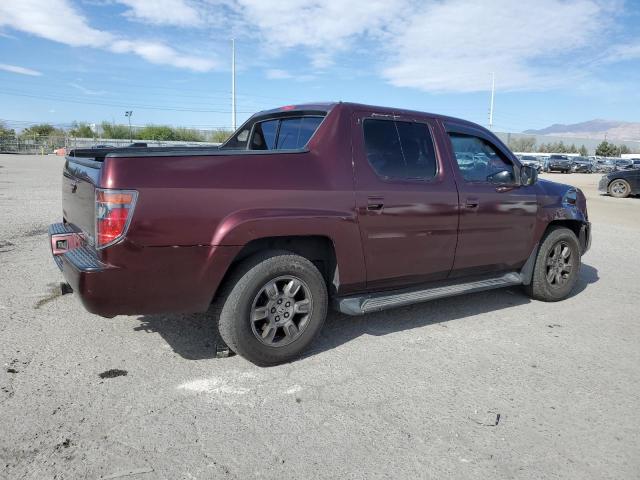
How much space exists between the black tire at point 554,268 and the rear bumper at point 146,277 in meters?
3.44

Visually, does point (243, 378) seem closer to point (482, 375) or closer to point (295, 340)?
point (295, 340)

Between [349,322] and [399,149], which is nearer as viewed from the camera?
[399,149]

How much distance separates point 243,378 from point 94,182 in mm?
1585

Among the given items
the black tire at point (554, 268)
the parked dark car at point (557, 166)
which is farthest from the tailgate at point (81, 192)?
the parked dark car at point (557, 166)

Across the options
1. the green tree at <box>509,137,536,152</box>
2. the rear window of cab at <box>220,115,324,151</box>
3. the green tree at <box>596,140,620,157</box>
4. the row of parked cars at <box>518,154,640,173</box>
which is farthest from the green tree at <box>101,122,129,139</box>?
the green tree at <box>596,140,620,157</box>

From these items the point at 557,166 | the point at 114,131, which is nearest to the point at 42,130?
the point at 114,131

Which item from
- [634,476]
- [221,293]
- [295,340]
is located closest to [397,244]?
[295,340]

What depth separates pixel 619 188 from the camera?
19.5 m

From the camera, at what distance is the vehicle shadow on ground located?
4.01 metres

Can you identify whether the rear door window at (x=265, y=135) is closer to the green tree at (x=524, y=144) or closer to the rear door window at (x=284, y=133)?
the rear door window at (x=284, y=133)

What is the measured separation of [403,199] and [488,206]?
42.3 inches

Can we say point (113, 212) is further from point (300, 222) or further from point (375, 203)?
point (375, 203)

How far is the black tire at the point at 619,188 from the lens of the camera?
19.2 metres

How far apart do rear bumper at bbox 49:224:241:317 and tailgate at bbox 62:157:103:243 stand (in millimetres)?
253
